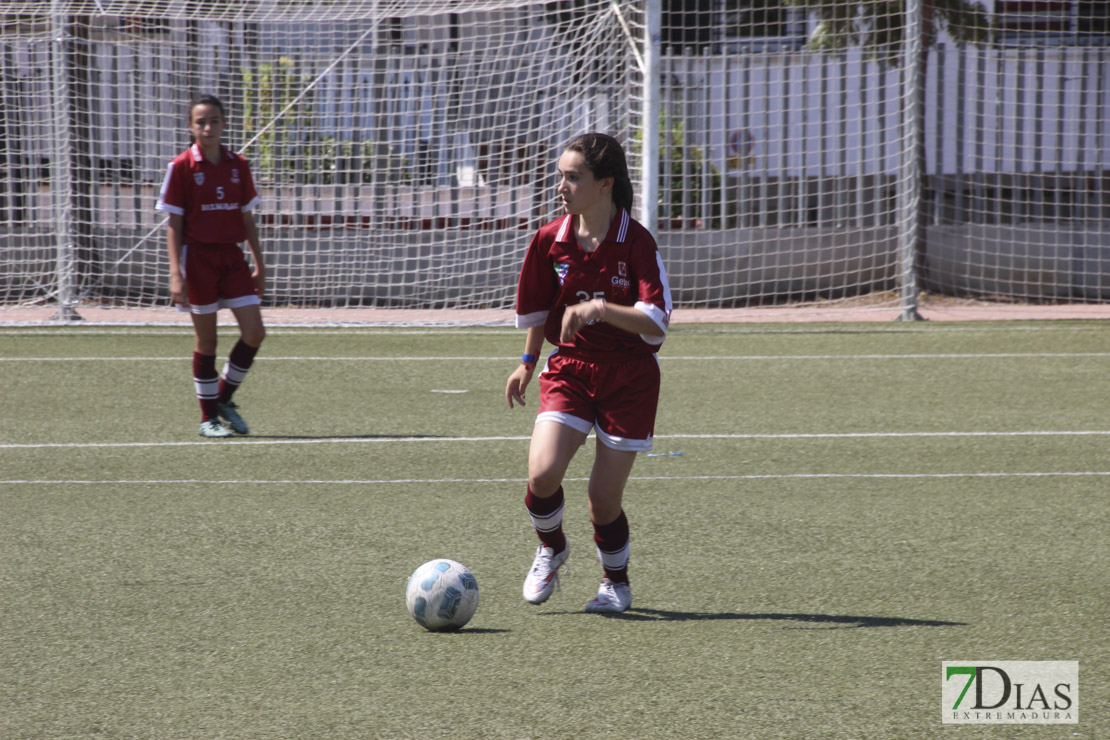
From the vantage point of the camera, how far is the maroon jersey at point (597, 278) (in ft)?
13.4

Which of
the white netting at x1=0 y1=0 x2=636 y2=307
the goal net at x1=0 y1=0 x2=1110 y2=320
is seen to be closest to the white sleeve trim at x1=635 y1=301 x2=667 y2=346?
the white netting at x1=0 y1=0 x2=636 y2=307

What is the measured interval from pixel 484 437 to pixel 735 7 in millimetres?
10782

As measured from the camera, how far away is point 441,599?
12.9ft

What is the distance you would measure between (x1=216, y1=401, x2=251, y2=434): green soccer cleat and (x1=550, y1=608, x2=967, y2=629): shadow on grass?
156 inches

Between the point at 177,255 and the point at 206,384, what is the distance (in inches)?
31.4

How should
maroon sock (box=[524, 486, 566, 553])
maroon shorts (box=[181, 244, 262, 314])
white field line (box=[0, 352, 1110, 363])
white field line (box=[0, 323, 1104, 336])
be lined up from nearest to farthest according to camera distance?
maroon sock (box=[524, 486, 566, 553]) < maroon shorts (box=[181, 244, 262, 314]) < white field line (box=[0, 352, 1110, 363]) < white field line (box=[0, 323, 1104, 336])

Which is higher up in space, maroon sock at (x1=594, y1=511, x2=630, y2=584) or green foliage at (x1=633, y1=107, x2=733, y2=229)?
green foliage at (x1=633, y1=107, x2=733, y2=229)

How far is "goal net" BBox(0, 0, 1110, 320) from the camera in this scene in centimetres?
1401

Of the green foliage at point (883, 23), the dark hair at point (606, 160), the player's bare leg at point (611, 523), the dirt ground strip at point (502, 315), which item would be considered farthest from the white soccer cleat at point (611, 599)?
the green foliage at point (883, 23)

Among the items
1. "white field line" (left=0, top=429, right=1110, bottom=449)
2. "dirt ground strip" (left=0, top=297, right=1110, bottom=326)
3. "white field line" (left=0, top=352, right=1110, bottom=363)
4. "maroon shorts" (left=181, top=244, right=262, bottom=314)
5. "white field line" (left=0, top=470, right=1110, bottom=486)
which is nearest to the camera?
"white field line" (left=0, top=470, right=1110, bottom=486)

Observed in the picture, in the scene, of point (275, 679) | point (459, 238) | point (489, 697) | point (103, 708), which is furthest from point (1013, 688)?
point (459, 238)

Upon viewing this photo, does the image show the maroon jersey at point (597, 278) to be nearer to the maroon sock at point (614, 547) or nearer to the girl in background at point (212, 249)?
the maroon sock at point (614, 547)

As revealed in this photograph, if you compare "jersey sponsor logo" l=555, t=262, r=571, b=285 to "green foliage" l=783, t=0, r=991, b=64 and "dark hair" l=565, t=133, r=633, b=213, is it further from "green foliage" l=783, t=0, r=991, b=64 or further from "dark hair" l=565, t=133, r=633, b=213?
"green foliage" l=783, t=0, r=991, b=64

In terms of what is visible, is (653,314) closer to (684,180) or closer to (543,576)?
(543,576)
